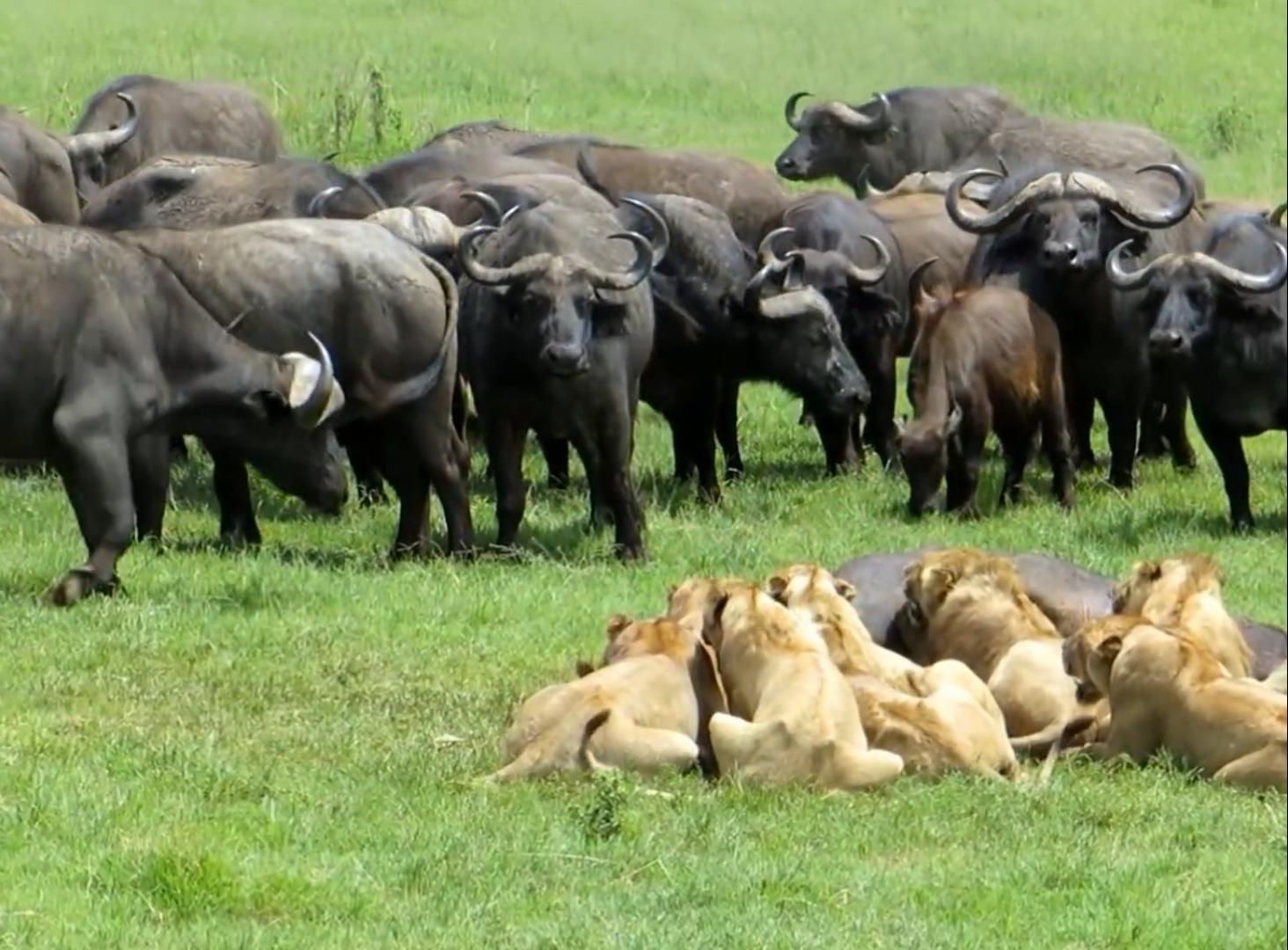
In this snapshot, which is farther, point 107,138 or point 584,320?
point 107,138

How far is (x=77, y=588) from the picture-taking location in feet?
37.4

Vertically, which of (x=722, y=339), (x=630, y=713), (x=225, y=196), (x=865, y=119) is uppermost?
(x=630, y=713)

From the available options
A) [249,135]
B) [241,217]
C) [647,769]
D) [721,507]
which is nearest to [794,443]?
[721,507]

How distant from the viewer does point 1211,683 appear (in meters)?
7.27

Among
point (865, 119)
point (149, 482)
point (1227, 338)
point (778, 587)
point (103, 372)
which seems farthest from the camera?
point (865, 119)

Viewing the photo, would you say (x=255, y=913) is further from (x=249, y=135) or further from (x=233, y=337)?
(x=249, y=135)

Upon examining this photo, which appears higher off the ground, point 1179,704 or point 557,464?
point 1179,704

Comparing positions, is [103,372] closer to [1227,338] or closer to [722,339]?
[722,339]

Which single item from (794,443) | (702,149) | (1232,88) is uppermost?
(1232,88)

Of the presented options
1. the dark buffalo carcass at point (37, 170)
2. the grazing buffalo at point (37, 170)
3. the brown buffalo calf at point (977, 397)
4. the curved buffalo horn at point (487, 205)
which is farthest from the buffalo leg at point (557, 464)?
the dark buffalo carcass at point (37, 170)

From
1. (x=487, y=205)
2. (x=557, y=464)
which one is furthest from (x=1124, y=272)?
(x=487, y=205)

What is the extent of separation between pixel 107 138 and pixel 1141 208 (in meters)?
9.02

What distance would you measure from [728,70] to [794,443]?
54.3 feet

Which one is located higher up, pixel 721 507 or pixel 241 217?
pixel 241 217
